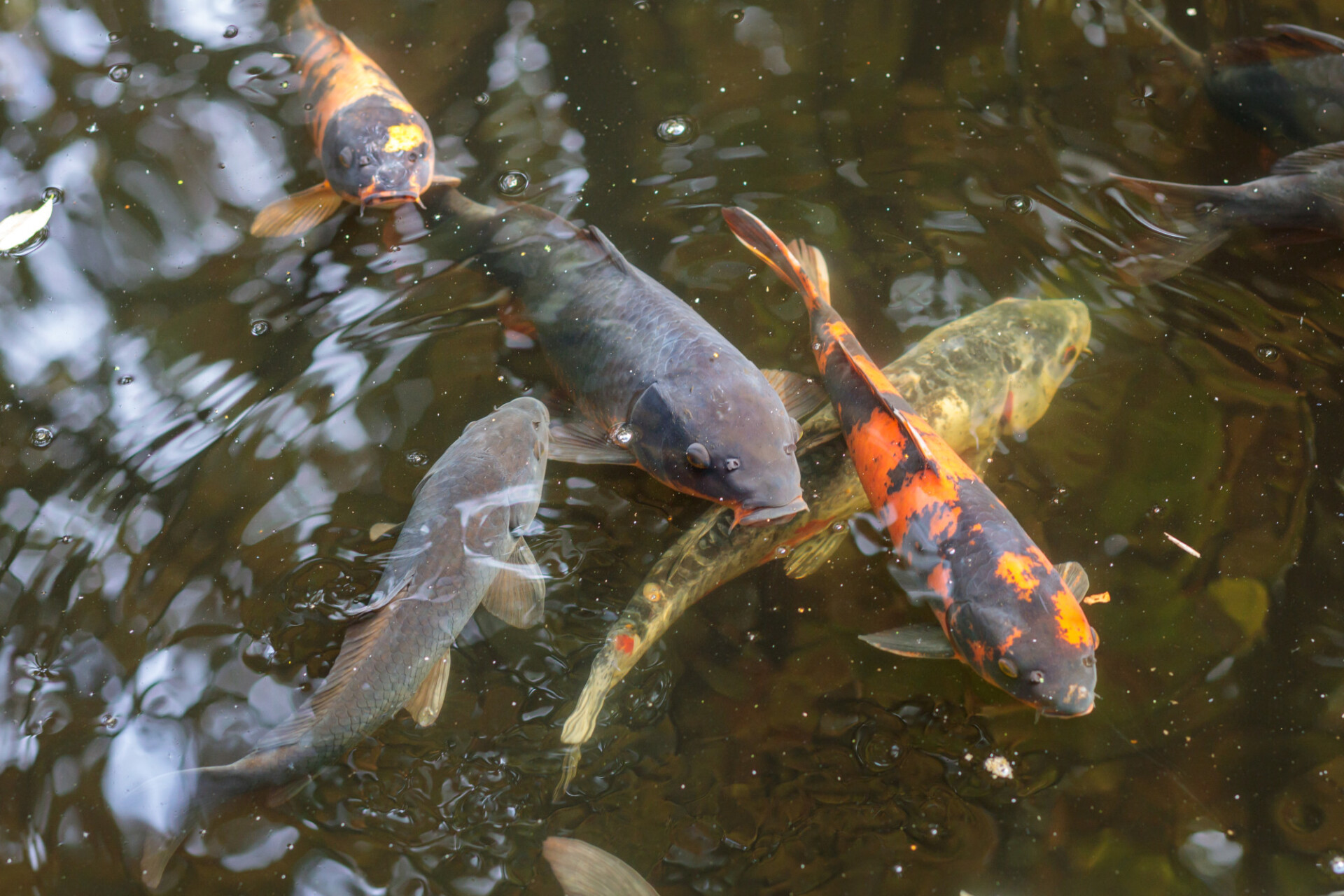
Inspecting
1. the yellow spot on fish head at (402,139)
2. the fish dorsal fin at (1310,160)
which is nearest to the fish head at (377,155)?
the yellow spot on fish head at (402,139)

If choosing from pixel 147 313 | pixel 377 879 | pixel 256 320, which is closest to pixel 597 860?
pixel 377 879

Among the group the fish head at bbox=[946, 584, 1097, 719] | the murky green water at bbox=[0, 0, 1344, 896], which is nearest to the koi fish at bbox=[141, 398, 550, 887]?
the murky green water at bbox=[0, 0, 1344, 896]

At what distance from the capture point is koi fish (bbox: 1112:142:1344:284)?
4020 millimetres

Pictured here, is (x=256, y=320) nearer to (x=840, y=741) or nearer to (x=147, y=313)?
(x=147, y=313)

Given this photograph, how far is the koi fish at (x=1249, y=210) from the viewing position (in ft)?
13.2

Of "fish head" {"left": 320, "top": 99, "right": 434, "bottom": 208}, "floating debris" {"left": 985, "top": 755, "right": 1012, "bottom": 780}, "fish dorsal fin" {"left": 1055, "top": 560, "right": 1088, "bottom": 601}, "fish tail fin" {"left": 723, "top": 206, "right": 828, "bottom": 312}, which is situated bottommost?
"floating debris" {"left": 985, "top": 755, "right": 1012, "bottom": 780}

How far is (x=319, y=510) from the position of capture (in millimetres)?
3631

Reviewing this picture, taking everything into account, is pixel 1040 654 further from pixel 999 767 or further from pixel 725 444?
pixel 725 444

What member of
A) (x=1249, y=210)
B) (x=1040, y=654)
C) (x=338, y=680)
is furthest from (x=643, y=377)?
(x=1249, y=210)

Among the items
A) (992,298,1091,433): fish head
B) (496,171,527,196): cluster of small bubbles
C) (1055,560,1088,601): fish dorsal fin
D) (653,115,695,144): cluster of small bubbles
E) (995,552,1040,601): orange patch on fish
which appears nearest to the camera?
(995,552,1040,601): orange patch on fish

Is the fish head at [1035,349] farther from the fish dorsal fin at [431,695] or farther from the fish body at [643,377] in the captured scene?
the fish dorsal fin at [431,695]

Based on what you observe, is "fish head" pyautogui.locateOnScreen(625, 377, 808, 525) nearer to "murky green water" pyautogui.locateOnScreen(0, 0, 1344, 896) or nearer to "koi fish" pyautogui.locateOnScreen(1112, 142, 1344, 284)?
"murky green water" pyautogui.locateOnScreen(0, 0, 1344, 896)

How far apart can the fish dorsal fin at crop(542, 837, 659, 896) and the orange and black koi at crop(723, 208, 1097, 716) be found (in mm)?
1177

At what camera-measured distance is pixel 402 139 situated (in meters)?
4.19
